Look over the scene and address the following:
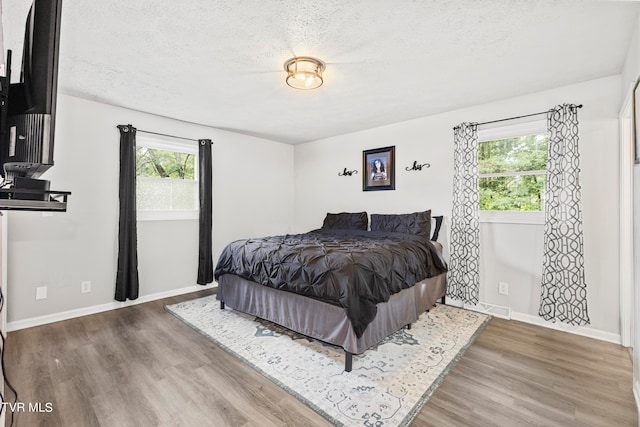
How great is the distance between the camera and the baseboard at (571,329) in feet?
8.78

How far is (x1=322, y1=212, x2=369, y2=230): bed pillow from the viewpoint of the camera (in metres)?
4.30

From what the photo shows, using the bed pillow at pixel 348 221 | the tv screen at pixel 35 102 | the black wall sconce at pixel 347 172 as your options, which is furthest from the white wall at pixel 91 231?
the tv screen at pixel 35 102

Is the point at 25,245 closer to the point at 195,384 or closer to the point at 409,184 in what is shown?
the point at 195,384

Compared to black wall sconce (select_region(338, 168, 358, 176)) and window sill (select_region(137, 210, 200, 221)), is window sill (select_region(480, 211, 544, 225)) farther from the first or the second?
window sill (select_region(137, 210, 200, 221))

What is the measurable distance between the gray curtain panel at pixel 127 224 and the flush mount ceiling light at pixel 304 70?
2224 millimetres

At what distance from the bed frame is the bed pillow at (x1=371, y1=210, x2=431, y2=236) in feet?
1.88

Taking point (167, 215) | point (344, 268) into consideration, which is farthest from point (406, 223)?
point (167, 215)

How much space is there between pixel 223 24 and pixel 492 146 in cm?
305

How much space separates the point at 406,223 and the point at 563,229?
1.52 m

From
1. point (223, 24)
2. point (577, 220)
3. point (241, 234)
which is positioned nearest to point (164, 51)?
point (223, 24)

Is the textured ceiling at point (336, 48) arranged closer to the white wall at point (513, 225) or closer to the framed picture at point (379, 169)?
the white wall at point (513, 225)

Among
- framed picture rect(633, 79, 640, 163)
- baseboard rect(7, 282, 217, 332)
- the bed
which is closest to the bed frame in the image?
the bed

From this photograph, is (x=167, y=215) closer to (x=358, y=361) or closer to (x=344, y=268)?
(x=344, y=268)

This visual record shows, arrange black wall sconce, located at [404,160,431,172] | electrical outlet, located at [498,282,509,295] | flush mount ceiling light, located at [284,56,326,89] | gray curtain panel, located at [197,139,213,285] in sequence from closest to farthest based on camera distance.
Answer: flush mount ceiling light, located at [284,56,326,89] < electrical outlet, located at [498,282,509,295] < black wall sconce, located at [404,160,431,172] < gray curtain panel, located at [197,139,213,285]
